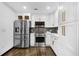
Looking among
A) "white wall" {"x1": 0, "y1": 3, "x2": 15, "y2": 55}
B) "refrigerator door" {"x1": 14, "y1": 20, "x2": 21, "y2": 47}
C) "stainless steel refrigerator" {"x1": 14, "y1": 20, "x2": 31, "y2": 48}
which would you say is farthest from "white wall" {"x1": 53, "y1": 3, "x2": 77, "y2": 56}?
"refrigerator door" {"x1": 14, "y1": 20, "x2": 21, "y2": 47}

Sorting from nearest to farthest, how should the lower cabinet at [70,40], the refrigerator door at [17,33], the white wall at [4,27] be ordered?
the lower cabinet at [70,40] → the white wall at [4,27] → the refrigerator door at [17,33]

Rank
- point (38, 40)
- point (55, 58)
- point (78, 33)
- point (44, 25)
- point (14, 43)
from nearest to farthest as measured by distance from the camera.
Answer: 1. point (55, 58)
2. point (78, 33)
3. point (14, 43)
4. point (38, 40)
5. point (44, 25)

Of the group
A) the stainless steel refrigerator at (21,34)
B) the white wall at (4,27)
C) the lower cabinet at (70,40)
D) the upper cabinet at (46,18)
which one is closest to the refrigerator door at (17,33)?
the stainless steel refrigerator at (21,34)

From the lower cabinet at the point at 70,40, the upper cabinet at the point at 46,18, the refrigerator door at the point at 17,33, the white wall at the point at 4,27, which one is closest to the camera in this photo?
the lower cabinet at the point at 70,40

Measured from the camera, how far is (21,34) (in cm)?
455

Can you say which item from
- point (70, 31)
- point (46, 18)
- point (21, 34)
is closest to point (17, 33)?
point (21, 34)

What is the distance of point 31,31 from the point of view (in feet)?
16.3

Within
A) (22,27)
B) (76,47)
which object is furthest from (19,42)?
(76,47)

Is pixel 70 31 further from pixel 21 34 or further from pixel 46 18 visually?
pixel 46 18

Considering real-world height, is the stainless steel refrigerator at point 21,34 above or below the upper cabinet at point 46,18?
below

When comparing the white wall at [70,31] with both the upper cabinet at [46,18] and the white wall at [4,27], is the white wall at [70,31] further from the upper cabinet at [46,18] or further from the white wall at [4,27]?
the upper cabinet at [46,18]

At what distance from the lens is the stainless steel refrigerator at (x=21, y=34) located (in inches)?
177

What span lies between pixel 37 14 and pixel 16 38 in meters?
1.41

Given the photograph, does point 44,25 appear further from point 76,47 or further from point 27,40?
point 76,47
